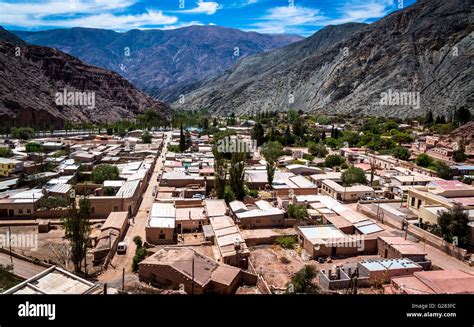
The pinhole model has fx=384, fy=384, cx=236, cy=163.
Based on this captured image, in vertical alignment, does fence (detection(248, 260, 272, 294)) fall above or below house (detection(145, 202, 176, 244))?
below

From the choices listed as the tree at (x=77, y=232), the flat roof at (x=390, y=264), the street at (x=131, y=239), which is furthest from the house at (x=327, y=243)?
the tree at (x=77, y=232)

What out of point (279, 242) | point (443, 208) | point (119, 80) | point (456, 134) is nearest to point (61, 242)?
point (279, 242)

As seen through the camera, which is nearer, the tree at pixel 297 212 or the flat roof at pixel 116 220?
the flat roof at pixel 116 220

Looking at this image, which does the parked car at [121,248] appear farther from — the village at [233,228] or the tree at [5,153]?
the tree at [5,153]

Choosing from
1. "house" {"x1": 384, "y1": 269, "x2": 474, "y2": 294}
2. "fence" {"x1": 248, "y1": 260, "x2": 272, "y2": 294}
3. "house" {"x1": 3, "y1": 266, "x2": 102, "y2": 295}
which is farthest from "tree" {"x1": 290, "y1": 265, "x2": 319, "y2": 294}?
"house" {"x1": 3, "y1": 266, "x2": 102, "y2": 295}

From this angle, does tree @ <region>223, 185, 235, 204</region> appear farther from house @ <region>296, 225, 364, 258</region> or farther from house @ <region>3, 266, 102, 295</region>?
house @ <region>3, 266, 102, 295</region>
